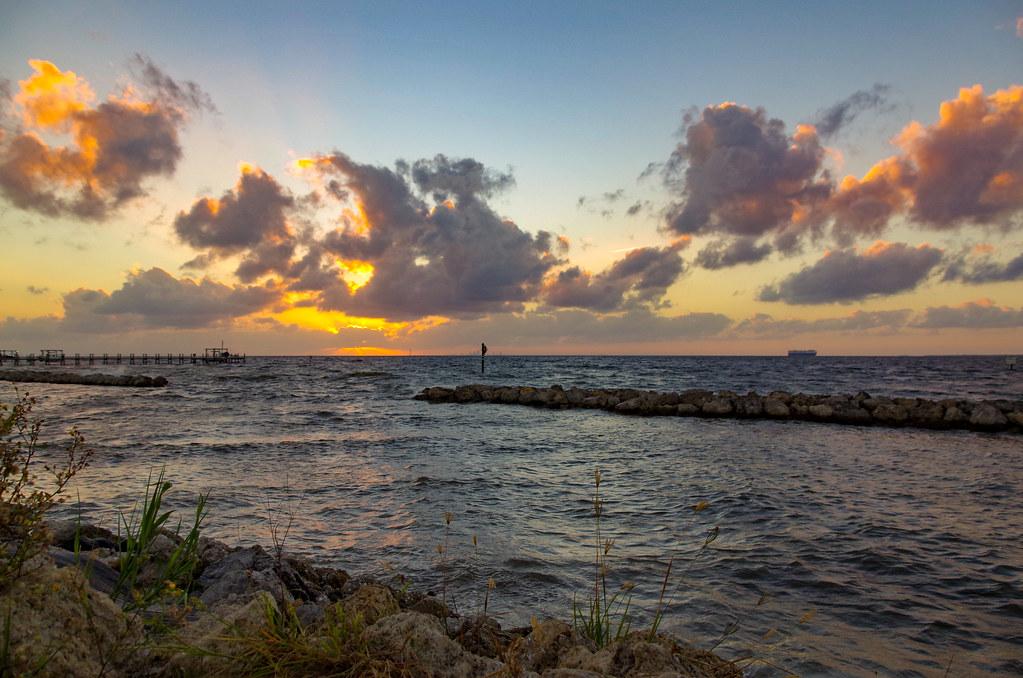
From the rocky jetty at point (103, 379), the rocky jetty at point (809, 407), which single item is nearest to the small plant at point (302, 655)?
the rocky jetty at point (809, 407)

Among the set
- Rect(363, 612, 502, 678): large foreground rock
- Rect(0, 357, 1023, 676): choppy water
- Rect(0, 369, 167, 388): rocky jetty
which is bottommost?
Rect(0, 369, 167, 388): rocky jetty

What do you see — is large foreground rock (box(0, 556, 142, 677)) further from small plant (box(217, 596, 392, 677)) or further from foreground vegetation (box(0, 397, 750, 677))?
small plant (box(217, 596, 392, 677))

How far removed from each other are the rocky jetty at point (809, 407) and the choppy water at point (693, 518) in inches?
108

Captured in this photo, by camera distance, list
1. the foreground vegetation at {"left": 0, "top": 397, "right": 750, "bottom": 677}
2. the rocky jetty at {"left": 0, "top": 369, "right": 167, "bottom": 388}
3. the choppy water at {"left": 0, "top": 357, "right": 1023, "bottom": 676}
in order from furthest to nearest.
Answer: the rocky jetty at {"left": 0, "top": 369, "right": 167, "bottom": 388} → the choppy water at {"left": 0, "top": 357, "right": 1023, "bottom": 676} → the foreground vegetation at {"left": 0, "top": 397, "right": 750, "bottom": 677}

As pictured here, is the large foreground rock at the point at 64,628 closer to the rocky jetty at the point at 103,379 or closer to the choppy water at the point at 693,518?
the choppy water at the point at 693,518

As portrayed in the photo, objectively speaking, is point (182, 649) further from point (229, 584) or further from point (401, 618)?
point (229, 584)

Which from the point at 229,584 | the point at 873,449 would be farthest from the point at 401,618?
the point at 873,449

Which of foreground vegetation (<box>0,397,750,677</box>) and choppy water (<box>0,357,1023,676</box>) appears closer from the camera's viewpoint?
foreground vegetation (<box>0,397,750,677</box>)

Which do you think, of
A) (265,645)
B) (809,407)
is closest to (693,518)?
(265,645)

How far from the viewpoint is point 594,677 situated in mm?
2771

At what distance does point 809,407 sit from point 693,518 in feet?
58.4

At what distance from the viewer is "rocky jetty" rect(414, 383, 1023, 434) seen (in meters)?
20.5

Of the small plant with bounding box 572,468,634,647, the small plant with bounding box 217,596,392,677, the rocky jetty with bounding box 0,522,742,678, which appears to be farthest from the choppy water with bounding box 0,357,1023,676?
the small plant with bounding box 217,596,392,677

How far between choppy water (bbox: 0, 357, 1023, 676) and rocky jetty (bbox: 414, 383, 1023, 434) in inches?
108
